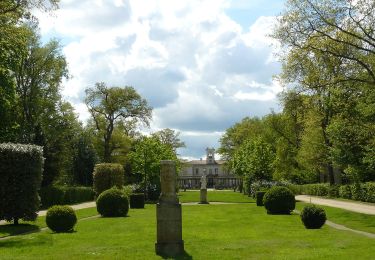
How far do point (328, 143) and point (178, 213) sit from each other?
124 feet

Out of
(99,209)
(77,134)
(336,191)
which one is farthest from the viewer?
(77,134)

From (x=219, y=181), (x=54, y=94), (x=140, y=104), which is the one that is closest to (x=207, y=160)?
(x=219, y=181)

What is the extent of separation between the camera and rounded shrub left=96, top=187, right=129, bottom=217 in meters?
29.1

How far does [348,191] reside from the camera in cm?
4506

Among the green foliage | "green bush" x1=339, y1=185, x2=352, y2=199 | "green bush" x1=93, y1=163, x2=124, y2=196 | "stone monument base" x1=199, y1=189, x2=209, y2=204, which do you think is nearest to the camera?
"green bush" x1=339, y1=185, x2=352, y2=199

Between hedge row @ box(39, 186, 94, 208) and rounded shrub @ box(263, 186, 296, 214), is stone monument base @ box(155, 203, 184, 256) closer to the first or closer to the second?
rounded shrub @ box(263, 186, 296, 214)

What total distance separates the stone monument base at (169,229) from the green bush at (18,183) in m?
10.4

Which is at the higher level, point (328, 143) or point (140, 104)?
point (140, 104)

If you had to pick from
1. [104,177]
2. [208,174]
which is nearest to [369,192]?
[104,177]

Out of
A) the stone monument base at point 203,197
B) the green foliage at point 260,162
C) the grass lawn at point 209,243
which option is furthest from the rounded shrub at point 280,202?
the green foliage at point 260,162

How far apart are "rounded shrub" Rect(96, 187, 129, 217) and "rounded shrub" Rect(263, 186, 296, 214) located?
8.53 m

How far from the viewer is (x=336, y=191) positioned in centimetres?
4897

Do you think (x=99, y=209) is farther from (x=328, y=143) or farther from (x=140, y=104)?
(x=140, y=104)

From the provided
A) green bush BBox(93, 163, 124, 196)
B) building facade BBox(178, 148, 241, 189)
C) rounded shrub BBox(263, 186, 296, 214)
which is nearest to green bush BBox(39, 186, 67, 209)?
green bush BBox(93, 163, 124, 196)
